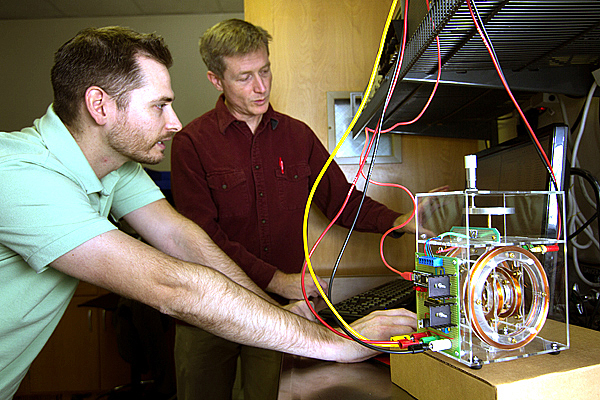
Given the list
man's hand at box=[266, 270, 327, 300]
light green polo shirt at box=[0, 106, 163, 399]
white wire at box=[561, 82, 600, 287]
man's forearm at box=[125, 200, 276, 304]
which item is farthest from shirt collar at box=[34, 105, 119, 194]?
white wire at box=[561, 82, 600, 287]

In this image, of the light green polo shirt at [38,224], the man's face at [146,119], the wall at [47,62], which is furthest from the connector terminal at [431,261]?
the wall at [47,62]

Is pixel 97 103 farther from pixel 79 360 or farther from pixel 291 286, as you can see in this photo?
pixel 79 360

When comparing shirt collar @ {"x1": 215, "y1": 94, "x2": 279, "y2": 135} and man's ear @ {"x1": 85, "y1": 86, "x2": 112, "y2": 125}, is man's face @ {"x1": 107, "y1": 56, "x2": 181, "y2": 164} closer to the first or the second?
man's ear @ {"x1": 85, "y1": 86, "x2": 112, "y2": 125}

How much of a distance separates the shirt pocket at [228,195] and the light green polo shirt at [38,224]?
1.32 ft

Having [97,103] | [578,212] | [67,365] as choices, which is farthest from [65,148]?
[67,365]

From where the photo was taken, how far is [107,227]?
0.78 m

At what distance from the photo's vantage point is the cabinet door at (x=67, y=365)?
9.44 ft

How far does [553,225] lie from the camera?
674mm

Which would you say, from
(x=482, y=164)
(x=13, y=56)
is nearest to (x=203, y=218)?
(x=482, y=164)

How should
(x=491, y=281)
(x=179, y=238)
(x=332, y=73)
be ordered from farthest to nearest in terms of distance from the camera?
1. (x=332, y=73)
2. (x=179, y=238)
3. (x=491, y=281)

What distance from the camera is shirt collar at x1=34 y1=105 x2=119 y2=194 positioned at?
972 millimetres

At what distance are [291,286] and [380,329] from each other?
0.60 metres

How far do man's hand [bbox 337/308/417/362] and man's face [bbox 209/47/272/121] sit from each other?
1.02m

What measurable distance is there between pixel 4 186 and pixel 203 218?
73 cm
